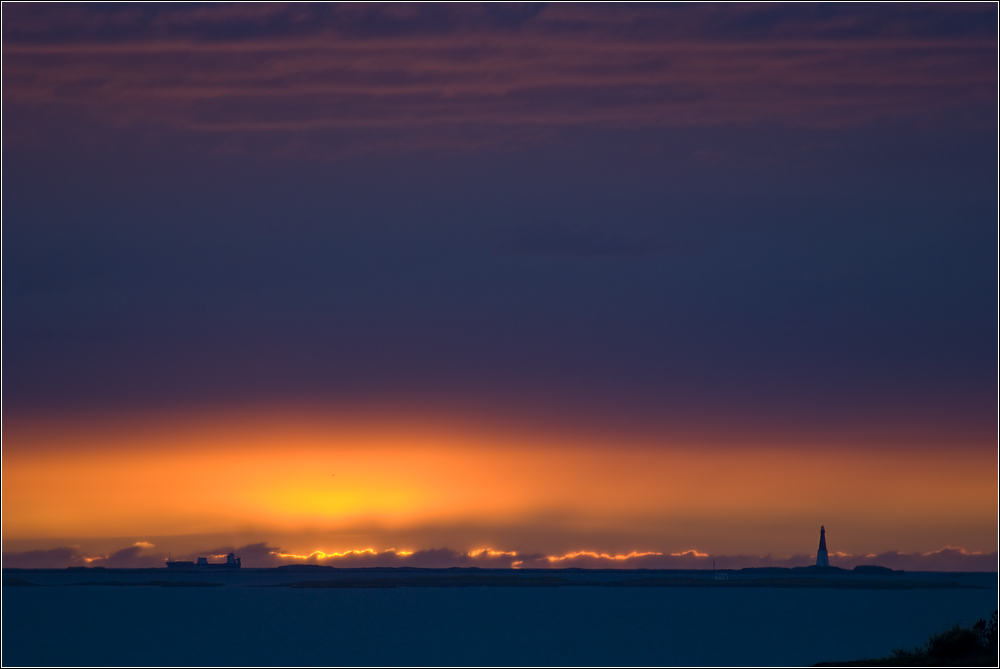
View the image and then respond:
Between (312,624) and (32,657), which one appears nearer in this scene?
(32,657)

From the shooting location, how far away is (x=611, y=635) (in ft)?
401

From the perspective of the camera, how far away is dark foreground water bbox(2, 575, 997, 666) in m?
98.7

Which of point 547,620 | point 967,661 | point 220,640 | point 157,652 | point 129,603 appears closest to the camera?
point 967,661

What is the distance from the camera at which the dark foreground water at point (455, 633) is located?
324 feet

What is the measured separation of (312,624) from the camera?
140 m

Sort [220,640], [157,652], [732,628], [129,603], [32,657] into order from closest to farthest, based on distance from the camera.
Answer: [32,657] < [157,652] < [220,640] < [732,628] < [129,603]

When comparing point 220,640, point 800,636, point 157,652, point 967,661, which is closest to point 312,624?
point 220,640

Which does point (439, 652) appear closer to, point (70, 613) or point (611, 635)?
point (611, 635)

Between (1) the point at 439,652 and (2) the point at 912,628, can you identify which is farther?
(2) the point at 912,628

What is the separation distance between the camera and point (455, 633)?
4872 inches

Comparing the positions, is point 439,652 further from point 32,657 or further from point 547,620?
point 547,620

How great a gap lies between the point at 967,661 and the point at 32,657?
85.0 meters

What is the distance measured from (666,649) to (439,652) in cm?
2067

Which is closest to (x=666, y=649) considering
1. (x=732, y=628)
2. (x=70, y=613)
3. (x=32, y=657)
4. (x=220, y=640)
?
(x=732, y=628)
